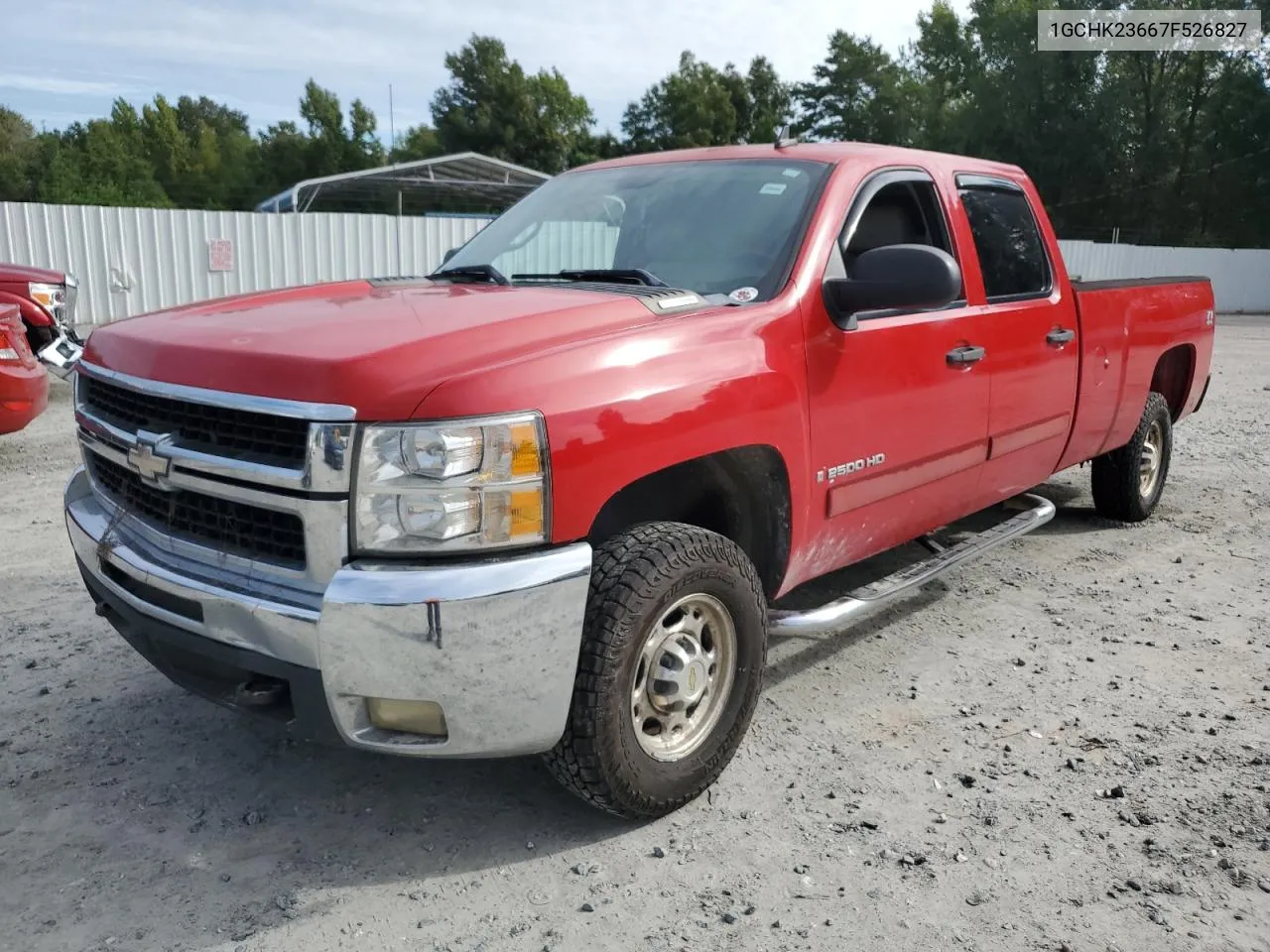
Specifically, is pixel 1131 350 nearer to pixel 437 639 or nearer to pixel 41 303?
pixel 437 639

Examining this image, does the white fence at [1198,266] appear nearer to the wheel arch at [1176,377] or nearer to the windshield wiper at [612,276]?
the wheel arch at [1176,377]

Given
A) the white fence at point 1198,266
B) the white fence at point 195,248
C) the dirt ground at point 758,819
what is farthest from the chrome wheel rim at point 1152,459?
the white fence at point 1198,266

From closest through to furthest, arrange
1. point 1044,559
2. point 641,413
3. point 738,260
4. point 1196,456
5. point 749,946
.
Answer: point 749,946
point 641,413
point 738,260
point 1044,559
point 1196,456

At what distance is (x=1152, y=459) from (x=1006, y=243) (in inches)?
96.2

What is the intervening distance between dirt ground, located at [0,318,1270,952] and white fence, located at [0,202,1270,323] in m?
12.8

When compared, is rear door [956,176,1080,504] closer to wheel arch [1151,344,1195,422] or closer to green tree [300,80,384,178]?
wheel arch [1151,344,1195,422]

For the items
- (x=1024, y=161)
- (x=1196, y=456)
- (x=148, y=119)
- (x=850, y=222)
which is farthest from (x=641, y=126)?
(x=850, y=222)

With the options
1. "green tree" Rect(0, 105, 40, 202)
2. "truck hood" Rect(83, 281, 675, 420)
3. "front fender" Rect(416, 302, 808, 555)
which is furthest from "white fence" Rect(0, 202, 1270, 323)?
"green tree" Rect(0, 105, 40, 202)

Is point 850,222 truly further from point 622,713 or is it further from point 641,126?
point 641,126

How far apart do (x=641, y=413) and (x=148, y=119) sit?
8152 cm

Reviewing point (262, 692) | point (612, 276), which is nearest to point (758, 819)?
point (262, 692)

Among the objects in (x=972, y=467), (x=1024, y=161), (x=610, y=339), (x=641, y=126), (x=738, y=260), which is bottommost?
(x=972, y=467)

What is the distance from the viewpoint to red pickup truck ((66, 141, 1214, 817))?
2402mm

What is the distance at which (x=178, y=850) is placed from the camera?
A: 9.14 ft
